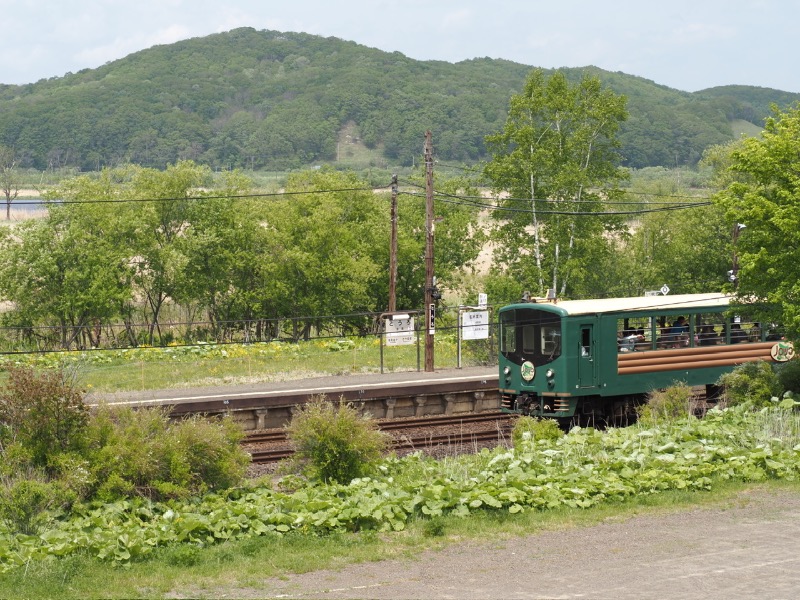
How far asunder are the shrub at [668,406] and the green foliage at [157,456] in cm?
969

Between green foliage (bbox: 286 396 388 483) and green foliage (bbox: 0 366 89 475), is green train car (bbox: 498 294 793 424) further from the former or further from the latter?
green foliage (bbox: 0 366 89 475)

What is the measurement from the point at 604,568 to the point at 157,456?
7.01m

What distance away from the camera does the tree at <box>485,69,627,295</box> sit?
43625 mm

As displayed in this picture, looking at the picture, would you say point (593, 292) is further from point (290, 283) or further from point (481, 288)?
point (290, 283)

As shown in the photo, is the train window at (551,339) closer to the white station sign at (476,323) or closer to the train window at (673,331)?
the train window at (673,331)

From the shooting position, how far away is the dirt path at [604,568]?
37.2 ft

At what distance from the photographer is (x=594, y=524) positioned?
14.2 metres

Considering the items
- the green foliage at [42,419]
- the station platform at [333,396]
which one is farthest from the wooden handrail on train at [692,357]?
the green foliage at [42,419]

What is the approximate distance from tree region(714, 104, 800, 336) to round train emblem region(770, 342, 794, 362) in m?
2.88

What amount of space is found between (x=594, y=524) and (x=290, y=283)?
1256 inches

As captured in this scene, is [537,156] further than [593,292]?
No

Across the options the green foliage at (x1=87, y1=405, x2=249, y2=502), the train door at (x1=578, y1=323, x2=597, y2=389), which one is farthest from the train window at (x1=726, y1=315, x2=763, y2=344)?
the green foliage at (x1=87, y1=405, x2=249, y2=502)

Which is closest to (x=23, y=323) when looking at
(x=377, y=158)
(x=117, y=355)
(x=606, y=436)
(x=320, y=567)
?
(x=117, y=355)

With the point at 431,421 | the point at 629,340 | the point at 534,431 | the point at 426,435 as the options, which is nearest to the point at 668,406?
the point at 629,340
